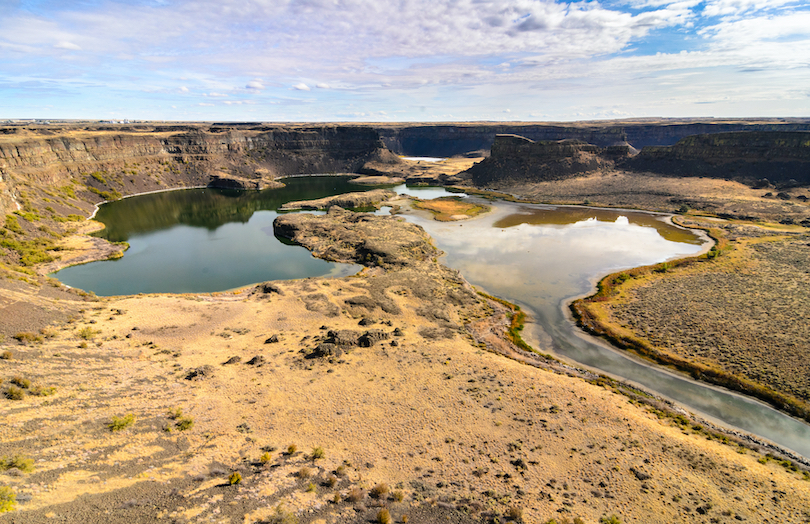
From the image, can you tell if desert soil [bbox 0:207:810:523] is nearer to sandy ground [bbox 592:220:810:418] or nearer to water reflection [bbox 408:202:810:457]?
water reflection [bbox 408:202:810:457]

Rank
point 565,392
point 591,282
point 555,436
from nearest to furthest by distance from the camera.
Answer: point 555,436
point 565,392
point 591,282

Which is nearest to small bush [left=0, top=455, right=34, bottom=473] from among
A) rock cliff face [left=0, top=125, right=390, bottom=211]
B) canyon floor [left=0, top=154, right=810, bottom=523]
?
canyon floor [left=0, top=154, right=810, bottom=523]

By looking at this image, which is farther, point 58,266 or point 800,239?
point 800,239

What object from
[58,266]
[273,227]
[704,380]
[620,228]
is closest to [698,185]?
[620,228]

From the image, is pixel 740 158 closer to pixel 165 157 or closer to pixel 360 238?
pixel 360 238

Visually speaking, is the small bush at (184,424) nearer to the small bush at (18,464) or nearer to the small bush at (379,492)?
the small bush at (18,464)

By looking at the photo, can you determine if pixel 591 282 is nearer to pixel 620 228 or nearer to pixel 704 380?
pixel 704 380

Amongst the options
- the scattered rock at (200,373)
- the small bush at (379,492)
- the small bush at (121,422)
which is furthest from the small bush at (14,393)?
the small bush at (379,492)
